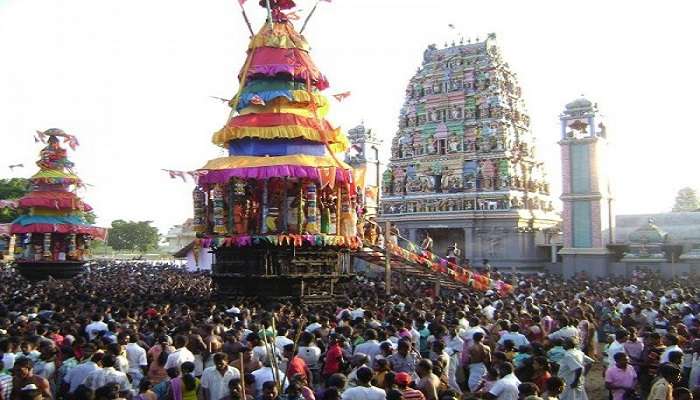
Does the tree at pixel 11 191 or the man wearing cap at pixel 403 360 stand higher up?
the tree at pixel 11 191

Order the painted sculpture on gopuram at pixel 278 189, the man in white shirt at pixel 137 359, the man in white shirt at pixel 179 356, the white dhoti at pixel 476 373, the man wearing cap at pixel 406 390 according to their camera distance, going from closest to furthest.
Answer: the man wearing cap at pixel 406 390 → the man in white shirt at pixel 179 356 → the man in white shirt at pixel 137 359 → the white dhoti at pixel 476 373 → the painted sculpture on gopuram at pixel 278 189

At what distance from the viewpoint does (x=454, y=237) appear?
5034cm

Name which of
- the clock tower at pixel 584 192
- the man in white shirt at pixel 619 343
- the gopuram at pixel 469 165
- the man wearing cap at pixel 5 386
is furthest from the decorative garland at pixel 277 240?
the gopuram at pixel 469 165

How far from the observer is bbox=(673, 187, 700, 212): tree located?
76125 mm

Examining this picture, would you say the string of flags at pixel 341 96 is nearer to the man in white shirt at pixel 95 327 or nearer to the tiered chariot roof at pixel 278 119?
the tiered chariot roof at pixel 278 119

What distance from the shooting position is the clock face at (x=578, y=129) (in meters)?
41.1

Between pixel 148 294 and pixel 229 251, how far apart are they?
11.8 feet

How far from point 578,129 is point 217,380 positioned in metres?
36.9

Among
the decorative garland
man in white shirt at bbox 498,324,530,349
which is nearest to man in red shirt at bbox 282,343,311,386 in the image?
man in white shirt at bbox 498,324,530,349

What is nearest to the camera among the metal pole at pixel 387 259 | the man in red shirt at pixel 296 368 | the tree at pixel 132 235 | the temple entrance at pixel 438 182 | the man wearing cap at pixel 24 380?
the man wearing cap at pixel 24 380

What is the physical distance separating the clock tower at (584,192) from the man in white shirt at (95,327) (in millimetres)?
32483

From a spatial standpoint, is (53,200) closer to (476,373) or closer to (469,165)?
(469,165)

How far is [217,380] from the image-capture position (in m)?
8.86

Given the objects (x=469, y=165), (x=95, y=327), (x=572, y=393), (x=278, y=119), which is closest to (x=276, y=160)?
(x=278, y=119)
